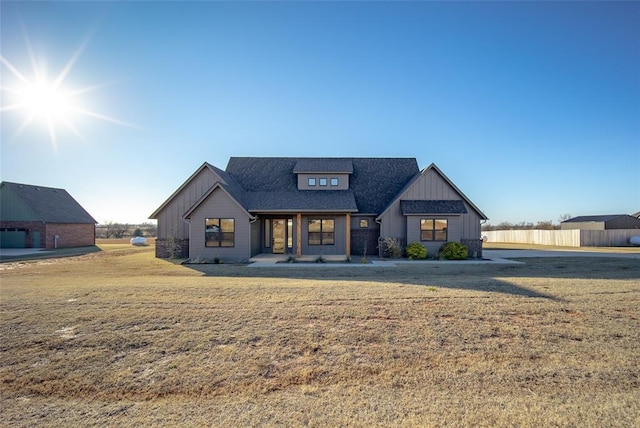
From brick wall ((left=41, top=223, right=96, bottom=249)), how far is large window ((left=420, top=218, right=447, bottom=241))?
108 ft

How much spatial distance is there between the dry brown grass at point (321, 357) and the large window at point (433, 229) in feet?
35.6

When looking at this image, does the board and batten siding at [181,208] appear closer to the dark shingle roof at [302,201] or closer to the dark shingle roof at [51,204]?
the dark shingle roof at [302,201]

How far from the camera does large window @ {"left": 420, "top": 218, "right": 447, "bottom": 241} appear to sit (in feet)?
66.6

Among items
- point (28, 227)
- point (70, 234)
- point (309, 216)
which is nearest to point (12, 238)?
point (28, 227)

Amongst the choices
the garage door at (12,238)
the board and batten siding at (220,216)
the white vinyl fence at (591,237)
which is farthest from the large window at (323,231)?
the white vinyl fence at (591,237)

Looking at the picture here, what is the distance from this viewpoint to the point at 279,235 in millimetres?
21891

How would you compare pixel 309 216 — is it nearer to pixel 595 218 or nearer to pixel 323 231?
pixel 323 231

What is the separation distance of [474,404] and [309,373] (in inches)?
89.1

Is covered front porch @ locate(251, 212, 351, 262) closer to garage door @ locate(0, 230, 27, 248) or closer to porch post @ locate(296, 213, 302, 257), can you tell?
porch post @ locate(296, 213, 302, 257)

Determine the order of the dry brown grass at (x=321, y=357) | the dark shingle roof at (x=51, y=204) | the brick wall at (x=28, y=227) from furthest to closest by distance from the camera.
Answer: the dark shingle roof at (x=51, y=204) → the brick wall at (x=28, y=227) → the dry brown grass at (x=321, y=357)

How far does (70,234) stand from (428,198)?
34.3 m

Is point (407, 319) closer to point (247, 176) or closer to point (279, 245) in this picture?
point (279, 245)

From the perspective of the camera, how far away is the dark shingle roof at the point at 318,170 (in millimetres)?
20703

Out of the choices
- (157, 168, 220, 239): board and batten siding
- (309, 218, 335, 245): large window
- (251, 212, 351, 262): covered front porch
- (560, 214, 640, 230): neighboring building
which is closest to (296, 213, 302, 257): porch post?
(251, 212, 351, 262): covered front porch
